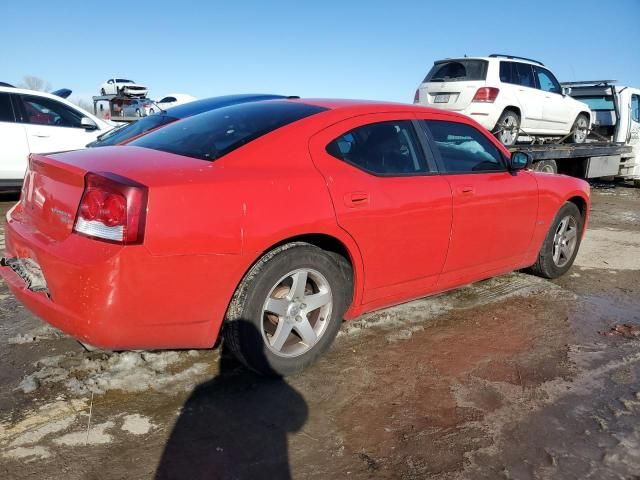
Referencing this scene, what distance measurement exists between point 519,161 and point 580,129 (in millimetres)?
8395

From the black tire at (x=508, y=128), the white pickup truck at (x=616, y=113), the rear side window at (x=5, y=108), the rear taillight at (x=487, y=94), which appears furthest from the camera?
the white pickup truck at (x=616, y=113)

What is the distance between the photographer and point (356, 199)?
3115mm

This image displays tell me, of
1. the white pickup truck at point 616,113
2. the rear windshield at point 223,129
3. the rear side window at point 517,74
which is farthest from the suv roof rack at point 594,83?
the rear windshield at point 223,129

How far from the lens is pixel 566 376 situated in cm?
316

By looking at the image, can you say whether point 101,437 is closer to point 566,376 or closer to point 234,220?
point 234,220

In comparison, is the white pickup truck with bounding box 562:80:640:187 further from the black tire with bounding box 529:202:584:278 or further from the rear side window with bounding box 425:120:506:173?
the rear side window with bounding box 425:120:506:173

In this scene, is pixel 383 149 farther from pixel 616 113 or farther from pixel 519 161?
pixel 616 113

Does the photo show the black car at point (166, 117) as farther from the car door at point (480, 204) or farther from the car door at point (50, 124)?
the car door at point (480, 204)

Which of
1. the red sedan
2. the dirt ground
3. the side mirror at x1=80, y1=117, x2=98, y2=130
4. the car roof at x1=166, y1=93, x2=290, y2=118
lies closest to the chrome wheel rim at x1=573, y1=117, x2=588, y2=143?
the car roof at x1=166, y1=93, x2=290, y2=118

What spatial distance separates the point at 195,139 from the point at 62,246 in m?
1.02

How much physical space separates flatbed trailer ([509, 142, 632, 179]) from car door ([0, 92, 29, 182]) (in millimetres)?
7434

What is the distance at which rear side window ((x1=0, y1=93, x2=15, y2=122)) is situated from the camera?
7.93m

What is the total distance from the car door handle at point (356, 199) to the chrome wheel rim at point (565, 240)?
2.50 meters

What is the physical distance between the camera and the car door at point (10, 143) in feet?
26.1
